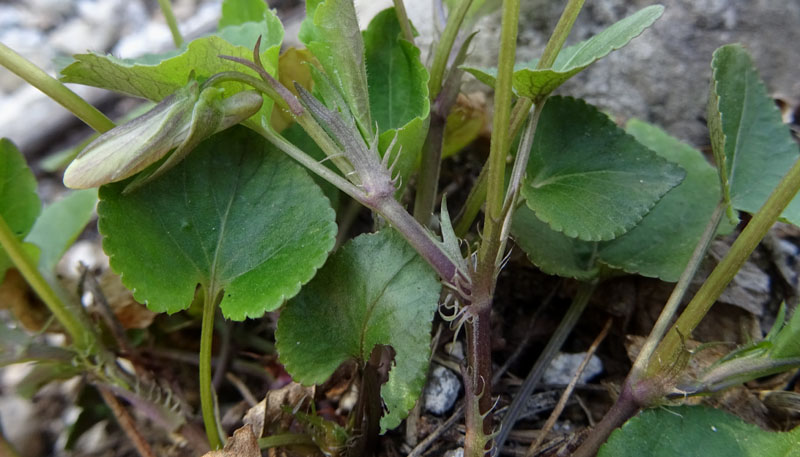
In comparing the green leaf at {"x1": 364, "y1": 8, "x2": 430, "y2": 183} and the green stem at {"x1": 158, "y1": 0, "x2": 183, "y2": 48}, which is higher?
the green stem at {"x1": 158, "y1": 0, "x2": 183, "y2": 48}

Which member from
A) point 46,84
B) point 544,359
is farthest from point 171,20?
point 544,359

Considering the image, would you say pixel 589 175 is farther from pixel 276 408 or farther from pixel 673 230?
pixel 276 408

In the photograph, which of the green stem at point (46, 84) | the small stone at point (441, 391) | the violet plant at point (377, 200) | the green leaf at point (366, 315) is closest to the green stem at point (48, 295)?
the violet plant at point (377, 200)

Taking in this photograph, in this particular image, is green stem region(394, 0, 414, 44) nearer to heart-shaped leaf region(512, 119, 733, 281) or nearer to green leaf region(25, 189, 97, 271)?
heart-shaped leaf region(512, 119, 733, 281)

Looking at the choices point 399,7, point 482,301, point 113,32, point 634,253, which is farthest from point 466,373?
point 113,32

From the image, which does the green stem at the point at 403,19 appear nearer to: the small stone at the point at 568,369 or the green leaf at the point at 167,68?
the green leaf at the point at 167,68

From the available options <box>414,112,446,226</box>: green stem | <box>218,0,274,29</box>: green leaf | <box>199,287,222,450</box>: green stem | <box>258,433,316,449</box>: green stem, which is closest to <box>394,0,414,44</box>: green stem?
<box>414,112,446,226</box>: green stem
